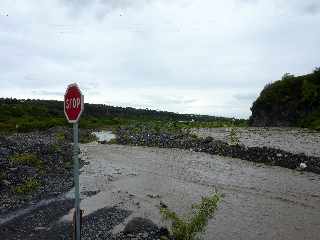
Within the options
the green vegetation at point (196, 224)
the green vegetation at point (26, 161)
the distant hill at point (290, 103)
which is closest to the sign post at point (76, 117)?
the green vegetation at point (196, 224)

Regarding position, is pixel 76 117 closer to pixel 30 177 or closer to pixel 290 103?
pixel 30 177

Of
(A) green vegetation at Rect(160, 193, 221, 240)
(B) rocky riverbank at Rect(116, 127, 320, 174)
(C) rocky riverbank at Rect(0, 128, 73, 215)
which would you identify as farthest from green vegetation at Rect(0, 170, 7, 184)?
(B) rocky riverbank at Rect(116, 127, 320, 174)

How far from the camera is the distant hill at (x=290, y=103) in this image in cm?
7362

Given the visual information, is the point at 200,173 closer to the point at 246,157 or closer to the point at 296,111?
the point at 246,157

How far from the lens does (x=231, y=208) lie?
21.0m

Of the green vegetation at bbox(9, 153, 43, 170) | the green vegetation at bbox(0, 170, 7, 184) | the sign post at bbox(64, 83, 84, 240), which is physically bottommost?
the green vegetation at bbox(0, 170, 7, 184)

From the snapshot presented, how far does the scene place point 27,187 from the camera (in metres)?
23.9

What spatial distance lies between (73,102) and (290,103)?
7285cm

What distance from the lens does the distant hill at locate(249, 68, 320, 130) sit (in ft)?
242

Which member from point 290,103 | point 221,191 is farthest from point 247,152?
point 290,103

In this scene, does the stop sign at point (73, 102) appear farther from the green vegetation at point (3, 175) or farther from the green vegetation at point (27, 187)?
the green vegetation at point (3, 175)

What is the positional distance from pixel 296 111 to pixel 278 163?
46509 mm

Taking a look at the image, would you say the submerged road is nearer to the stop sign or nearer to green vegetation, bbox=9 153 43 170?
green vegetation, bbox=9 153 43 170

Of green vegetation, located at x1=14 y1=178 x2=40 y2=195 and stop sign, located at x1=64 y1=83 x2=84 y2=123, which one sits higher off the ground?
stop sign, located at x1=64 y1=83 x2=84 y2=123
